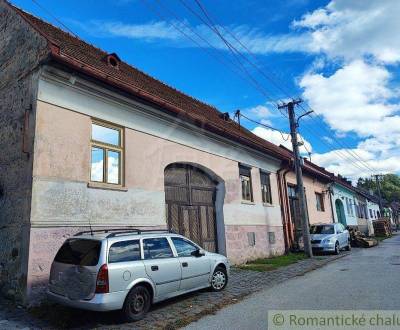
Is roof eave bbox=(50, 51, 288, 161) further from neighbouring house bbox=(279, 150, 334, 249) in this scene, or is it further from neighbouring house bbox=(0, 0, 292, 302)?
neighbouring house bbox=(279, 150, 334, 249)

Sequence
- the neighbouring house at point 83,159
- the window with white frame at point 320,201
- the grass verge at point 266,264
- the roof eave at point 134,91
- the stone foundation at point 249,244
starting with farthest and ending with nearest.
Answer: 1. the window with white frame at point 320,201
2. the stone foundation at point 249,244
3. the grass verge at point 266,264
4. the roof eave at point 134,91
5. the neighbouring house at point 83,159

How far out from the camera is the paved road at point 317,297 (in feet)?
21.9

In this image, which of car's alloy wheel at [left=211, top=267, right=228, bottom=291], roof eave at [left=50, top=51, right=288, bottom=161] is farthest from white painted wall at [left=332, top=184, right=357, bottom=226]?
car's alloy wheel at [left=211, top=267, right=228, bottom=291]

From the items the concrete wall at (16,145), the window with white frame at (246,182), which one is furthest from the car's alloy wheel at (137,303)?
the window with white frame at (246,182)

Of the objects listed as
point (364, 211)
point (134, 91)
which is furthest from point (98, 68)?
point (364, 211)

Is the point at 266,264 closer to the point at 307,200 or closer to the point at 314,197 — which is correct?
the point at 307,200

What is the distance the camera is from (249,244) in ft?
51.9

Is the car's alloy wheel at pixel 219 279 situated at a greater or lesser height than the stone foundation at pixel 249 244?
lesser

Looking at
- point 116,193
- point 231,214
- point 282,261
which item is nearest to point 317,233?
point 282,261

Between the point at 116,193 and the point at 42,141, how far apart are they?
2437 mm

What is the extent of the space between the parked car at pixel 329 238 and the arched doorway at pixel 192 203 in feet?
23.2

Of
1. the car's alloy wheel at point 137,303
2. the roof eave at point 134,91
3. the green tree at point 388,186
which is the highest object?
the green tree at point 388,186

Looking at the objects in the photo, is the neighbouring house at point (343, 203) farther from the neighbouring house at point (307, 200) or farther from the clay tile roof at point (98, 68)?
the clay tile roof at point (98, 68)

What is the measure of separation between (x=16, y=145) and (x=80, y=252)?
3818mm
